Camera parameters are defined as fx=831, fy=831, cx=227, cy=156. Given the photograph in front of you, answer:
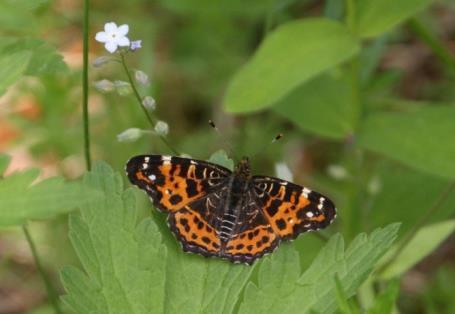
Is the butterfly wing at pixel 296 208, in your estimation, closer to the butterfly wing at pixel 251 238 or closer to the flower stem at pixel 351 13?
the butterfly wing at pixel 251 238

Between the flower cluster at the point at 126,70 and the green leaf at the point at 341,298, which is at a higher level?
the flower cluster at the point at 126,70

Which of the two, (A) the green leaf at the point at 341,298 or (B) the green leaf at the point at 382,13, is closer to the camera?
(A) the green leaf at the point at 341,298

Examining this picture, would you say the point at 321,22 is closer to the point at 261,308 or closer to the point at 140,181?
the point at 140,181

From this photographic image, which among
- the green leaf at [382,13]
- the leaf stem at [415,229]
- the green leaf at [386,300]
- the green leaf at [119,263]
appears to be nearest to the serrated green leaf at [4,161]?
the green leaf at [119,263]

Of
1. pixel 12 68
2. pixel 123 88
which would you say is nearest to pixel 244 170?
pixel 123 88

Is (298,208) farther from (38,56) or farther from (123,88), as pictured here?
(38,56)


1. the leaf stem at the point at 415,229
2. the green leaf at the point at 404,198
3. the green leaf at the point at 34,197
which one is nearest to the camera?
the green leaf at the point at 34,197

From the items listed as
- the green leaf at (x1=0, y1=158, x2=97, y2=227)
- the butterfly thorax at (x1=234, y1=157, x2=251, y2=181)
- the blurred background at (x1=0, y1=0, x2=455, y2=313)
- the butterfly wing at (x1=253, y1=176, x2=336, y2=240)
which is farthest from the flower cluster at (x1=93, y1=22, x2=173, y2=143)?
the blurred background at (x1=0, y1=0, x2=455, y2=313)
